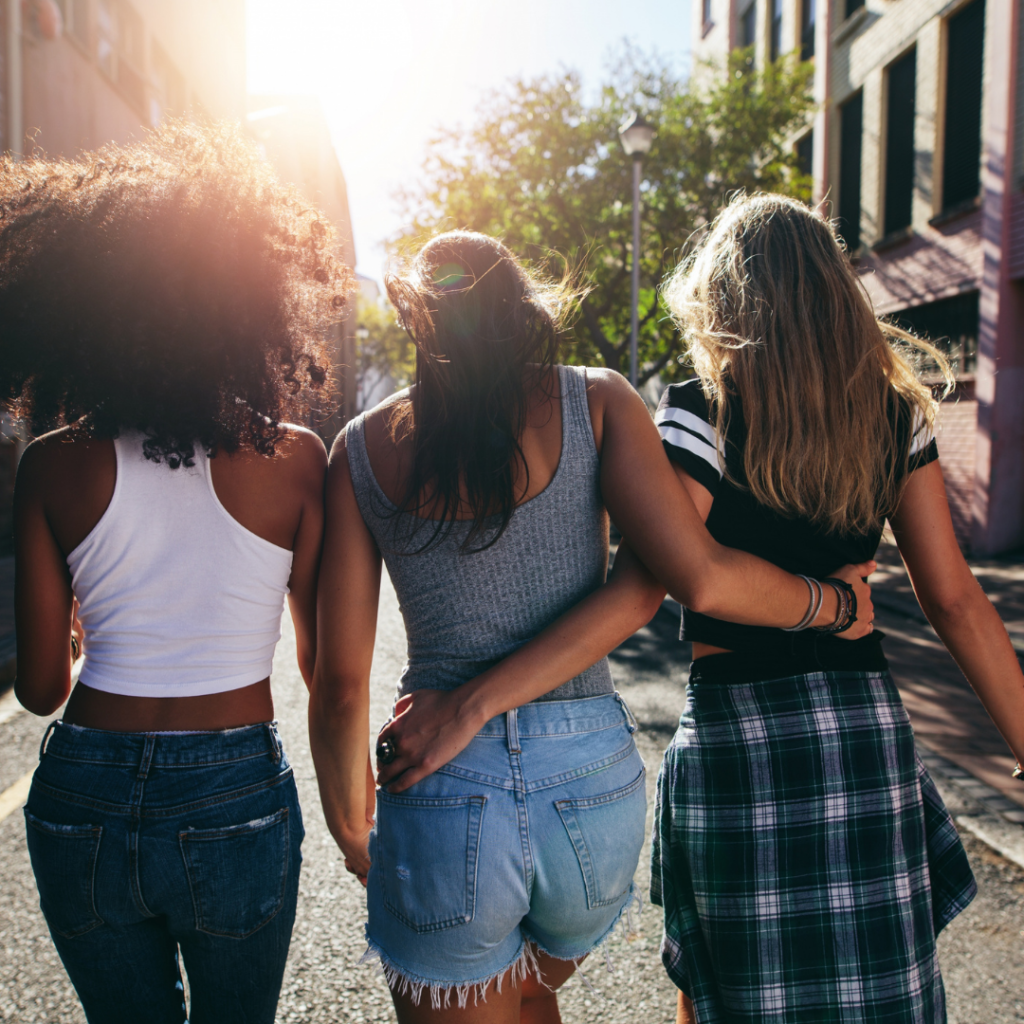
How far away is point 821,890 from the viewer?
61.2 inches

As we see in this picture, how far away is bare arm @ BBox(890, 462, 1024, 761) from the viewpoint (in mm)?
1678

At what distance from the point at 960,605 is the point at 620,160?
15.2 meters

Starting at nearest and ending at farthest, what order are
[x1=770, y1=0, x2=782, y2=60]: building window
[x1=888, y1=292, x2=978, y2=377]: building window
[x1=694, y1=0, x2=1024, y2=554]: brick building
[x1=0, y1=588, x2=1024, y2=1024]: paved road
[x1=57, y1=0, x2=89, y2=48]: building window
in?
[x1=0, y1=588, x2=1024, y2=1024]: paved road < [x1=694, y1=0, x2=1024, y2=554]: brick building < [x1=57, y1=0, x2=89, y2=48]: building window < [x1=888, y1=292, x2=978, y2=377]: building window < [x1=770, y1=0, x2=782, y2=60]: building window

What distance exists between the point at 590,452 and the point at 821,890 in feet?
2.98

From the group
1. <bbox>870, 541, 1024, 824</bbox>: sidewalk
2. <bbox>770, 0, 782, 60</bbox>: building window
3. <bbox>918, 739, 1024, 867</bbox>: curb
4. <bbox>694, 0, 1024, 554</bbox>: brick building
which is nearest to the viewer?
<bbox>918, 739, 1024, 867</bbox>: curb

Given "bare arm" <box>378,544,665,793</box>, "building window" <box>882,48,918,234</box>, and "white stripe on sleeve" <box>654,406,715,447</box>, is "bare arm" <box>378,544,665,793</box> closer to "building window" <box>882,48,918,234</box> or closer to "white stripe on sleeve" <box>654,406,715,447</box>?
"white stripe on sleeve" <box>654,406,715,447</box>

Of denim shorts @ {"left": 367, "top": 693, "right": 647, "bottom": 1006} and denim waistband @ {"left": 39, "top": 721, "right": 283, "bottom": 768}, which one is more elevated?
denim waistband @ {"left": 39, "top": 721, "right": 283, "bottom": 768}

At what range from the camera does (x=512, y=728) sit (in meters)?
1.39

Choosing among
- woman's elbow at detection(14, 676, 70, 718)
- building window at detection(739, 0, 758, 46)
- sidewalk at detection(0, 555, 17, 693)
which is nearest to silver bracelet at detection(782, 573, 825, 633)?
woman's elbow at detection(14, 676, 70, 718)

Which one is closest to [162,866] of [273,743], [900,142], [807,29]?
[273,743]

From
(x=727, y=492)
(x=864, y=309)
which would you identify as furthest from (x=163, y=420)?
(x=864, y=309)

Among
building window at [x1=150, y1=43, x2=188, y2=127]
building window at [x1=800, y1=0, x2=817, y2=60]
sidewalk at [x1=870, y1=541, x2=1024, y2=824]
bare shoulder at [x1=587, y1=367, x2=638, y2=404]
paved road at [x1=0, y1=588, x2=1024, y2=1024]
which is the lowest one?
sidewalk at [x1=870, y1=541, x2=1024, y2=824]

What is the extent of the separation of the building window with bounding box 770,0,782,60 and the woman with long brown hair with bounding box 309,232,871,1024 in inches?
809

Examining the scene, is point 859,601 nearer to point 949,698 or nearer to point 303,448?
point 303,448
